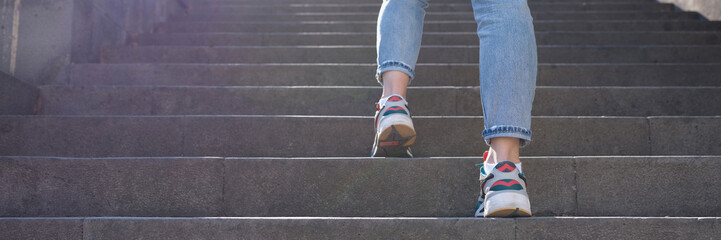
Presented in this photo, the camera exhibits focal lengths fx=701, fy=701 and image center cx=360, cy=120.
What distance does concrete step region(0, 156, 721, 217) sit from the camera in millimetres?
2293

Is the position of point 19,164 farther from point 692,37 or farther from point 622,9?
point 622,9

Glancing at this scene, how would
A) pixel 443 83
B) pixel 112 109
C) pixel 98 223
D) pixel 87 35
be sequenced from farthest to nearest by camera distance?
pixel 87 35, pixel 443 83, pixel 112 109, pixel 98 223

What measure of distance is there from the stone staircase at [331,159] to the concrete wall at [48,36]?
0.58ft

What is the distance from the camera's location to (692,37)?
4926 millimetres

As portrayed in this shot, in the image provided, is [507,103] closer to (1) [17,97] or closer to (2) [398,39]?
(2) [398,39]

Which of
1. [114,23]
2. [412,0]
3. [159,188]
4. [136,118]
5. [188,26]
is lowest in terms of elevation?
[159,188]

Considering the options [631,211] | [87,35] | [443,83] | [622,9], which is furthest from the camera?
[622,9]

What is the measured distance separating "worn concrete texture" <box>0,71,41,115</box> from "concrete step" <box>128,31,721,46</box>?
5.91ft

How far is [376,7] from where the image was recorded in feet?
21.5

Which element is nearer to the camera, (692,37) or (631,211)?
(631,211)

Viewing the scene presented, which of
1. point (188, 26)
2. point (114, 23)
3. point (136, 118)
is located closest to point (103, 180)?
point (136, 118)

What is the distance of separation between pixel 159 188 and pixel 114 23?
110 inches

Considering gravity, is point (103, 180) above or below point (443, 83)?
below

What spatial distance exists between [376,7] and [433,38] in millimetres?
1622
